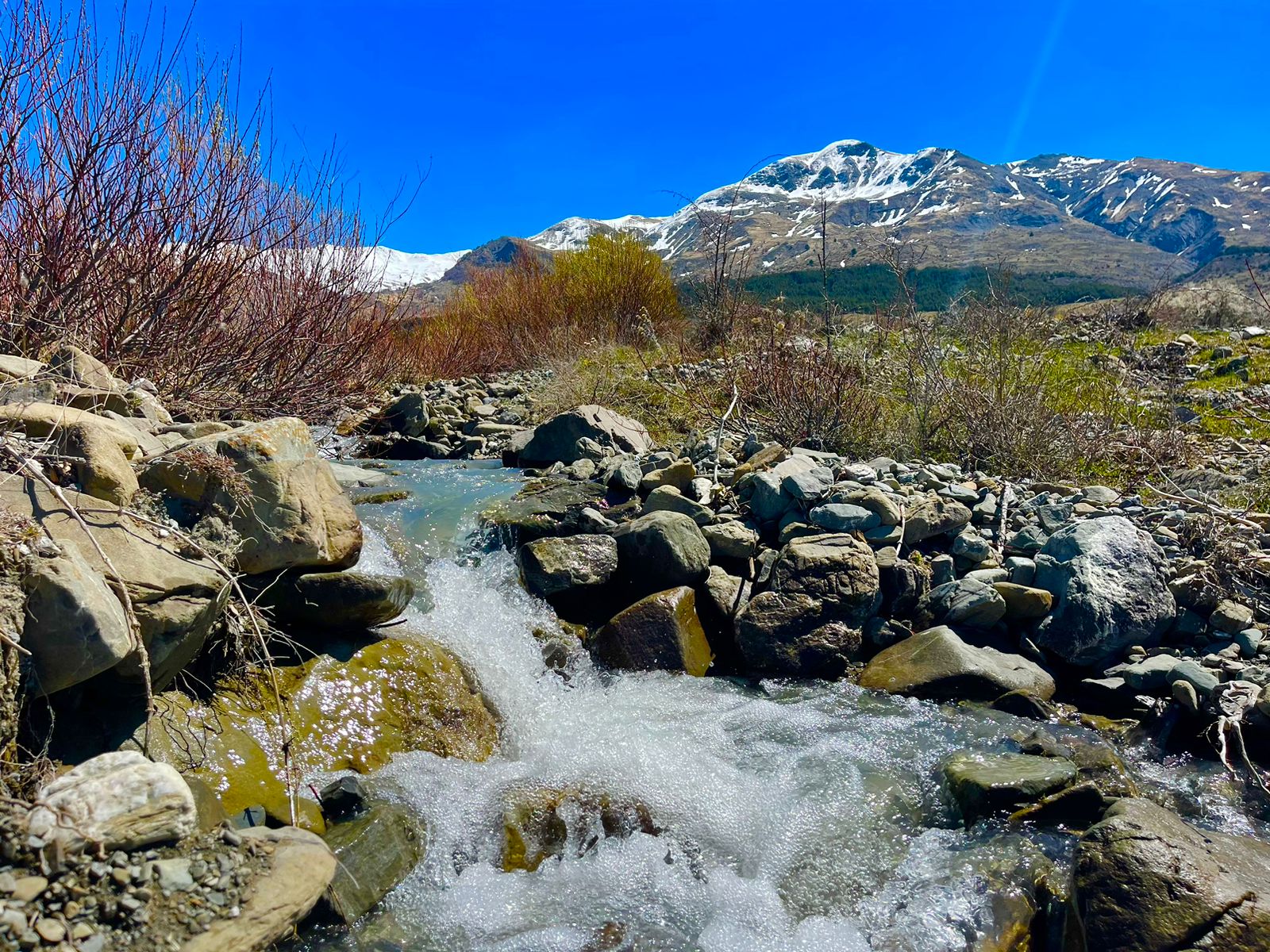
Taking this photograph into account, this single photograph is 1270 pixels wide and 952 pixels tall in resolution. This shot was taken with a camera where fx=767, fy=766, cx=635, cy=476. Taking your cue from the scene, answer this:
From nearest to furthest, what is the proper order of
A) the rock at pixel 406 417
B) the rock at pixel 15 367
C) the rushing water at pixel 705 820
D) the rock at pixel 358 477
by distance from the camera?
the rushing water at pixel 705 820
the rock at pixel 15 367
the rock at pixel 358 477
the rock at pixel 406 417

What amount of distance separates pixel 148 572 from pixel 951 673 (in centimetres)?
351

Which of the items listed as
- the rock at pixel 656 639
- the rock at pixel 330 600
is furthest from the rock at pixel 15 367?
the rock at pixel 656 639

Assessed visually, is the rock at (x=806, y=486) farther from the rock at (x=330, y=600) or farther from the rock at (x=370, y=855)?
the rock at (x=370, y=855)

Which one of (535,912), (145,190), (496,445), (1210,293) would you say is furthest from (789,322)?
(1210,293)

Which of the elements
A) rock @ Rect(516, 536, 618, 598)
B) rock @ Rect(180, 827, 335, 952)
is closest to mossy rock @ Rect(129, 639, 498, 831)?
rock @ Rect(180, 827, 335, 952)

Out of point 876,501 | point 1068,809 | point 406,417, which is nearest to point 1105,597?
point 876,501

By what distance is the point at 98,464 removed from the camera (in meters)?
2.54

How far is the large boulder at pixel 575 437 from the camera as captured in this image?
670 centimetres

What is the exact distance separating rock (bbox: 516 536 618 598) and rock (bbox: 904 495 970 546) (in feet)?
6.09

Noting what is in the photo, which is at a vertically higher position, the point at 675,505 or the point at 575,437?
the point at 575,437

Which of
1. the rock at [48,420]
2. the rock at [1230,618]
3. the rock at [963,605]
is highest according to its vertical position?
the rock at [48,420]

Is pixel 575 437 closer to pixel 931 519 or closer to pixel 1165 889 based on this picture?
pixel 931 519

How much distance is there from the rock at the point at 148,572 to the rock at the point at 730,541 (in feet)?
9.25

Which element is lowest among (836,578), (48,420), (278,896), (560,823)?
(560,823)
